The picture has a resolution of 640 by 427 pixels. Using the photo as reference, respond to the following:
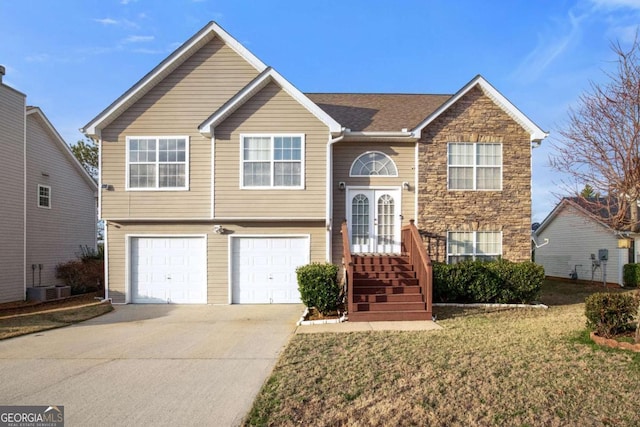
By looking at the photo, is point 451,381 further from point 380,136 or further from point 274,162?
point 380,136

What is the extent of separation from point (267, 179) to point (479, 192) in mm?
6463

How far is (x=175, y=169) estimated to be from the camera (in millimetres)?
12773

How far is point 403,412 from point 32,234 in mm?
15183

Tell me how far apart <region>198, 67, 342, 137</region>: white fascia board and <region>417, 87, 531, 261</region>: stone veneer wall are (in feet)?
10.2

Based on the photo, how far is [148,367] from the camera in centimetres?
657

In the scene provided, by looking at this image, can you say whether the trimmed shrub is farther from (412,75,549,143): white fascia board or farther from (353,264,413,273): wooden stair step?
(412,75,549,143): white fascia board

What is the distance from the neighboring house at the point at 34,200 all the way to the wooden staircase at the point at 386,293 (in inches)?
437

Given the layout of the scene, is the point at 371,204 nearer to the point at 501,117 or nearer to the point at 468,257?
the point at 468,257

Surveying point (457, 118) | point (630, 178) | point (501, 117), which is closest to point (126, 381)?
point (630, 178)

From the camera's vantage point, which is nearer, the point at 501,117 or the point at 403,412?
the point at 403,412

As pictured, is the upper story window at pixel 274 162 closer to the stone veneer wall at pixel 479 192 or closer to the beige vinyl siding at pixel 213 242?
the beige vinyl siding at pixel 213 242

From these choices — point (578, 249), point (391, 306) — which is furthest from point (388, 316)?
point (578, 249)

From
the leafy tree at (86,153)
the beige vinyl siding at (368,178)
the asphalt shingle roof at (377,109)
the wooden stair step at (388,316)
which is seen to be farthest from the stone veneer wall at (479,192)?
the leafy tree at (86,153)

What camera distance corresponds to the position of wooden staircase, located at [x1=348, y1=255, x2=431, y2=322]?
9953mm
